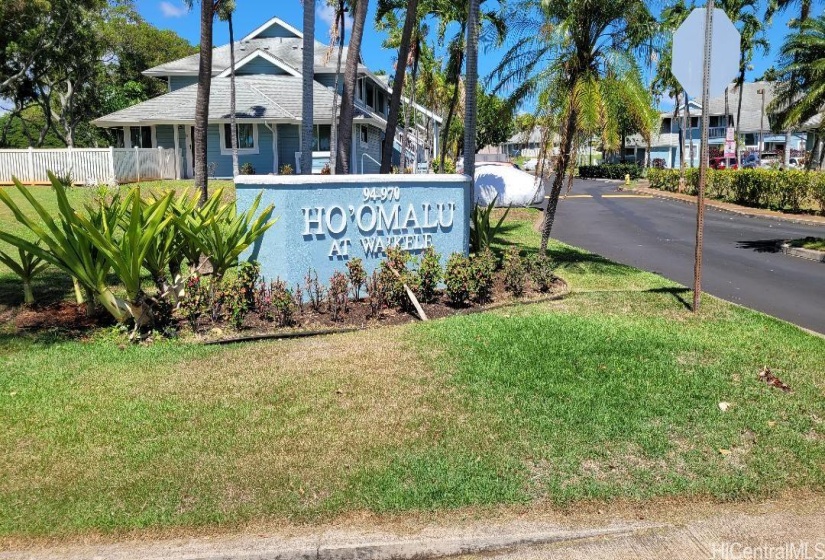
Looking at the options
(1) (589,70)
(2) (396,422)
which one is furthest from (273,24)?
(2) (396,422)

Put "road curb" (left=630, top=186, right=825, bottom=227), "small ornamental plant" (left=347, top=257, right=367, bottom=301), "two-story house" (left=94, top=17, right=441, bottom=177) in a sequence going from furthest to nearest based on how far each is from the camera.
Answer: "two-story house" (left=94, top=17, right=441, bottom=177) < "road curb" (left=630, top=186, right=825, bottom=227) < "small ornamental plant" (left=347, top=257, right=367, bottom=301)

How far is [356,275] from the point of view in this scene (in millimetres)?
9312

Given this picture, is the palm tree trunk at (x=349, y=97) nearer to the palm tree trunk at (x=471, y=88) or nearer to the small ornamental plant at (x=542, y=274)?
the palm tree trunk at (x=471, y=88)

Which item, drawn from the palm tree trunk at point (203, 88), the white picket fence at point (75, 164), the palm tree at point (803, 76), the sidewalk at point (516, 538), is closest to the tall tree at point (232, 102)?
the white picket fence at point (75, 164)

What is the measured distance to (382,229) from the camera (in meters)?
9.97

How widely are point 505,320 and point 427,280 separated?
156cm

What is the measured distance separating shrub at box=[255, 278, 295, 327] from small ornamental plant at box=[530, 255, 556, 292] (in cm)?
370

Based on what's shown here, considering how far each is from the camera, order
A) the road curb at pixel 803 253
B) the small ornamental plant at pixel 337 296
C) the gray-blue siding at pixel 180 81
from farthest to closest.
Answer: the gray-blue siding at pixel 180 81 → the road curb at pixel 803 253 → the small ornamental plant at pixel 337 296

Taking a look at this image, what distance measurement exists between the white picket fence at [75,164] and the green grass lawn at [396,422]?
1906 centimetres

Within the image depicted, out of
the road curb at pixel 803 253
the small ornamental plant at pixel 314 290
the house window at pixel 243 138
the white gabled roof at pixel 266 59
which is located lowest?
the road curb at pixel 803 253

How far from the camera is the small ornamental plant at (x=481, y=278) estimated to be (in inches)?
371

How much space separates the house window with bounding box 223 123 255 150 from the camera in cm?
2919

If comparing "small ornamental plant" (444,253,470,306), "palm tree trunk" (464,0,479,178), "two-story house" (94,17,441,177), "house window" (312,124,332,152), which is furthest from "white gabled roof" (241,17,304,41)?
"small ornamental plant" (444,253,470,306)

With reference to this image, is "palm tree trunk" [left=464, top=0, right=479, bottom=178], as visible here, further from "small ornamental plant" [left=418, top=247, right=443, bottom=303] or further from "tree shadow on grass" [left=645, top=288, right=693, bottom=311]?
"tree shadow on grass" [left=645, top=288, right=693, bottom=311]
